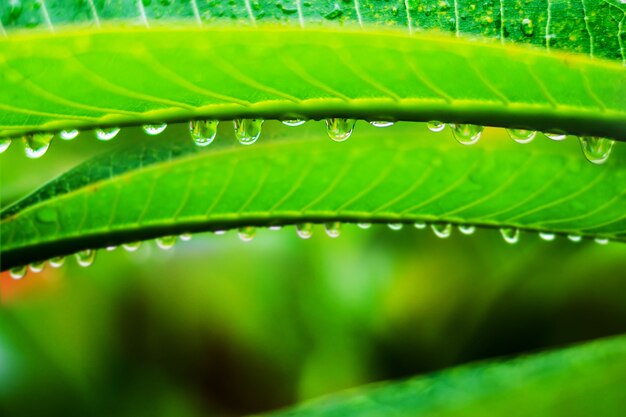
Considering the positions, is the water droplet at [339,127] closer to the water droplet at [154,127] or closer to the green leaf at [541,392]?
the water droplet at [154,127]

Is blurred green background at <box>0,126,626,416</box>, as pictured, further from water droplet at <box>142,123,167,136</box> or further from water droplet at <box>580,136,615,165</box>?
water droplet at <box>142,123,167,136</box>

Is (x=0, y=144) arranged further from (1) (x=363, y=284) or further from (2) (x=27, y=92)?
(1) (x=363, y=284)


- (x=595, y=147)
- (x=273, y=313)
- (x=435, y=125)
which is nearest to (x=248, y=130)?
(x=435, y=125)

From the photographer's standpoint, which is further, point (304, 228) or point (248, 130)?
point (304, 228)

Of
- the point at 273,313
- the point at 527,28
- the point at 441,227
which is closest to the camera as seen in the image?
the point at 527,28

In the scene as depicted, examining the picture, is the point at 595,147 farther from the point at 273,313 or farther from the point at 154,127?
the point at 273,313

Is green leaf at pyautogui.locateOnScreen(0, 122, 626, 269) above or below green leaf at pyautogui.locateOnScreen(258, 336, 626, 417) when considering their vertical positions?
above

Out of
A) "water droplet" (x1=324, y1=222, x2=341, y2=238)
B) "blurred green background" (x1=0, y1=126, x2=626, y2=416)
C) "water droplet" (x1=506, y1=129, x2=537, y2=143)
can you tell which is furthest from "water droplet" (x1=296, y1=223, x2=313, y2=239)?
"blurred green background" (x1=0, y1=126, x2=626, y2=416)
